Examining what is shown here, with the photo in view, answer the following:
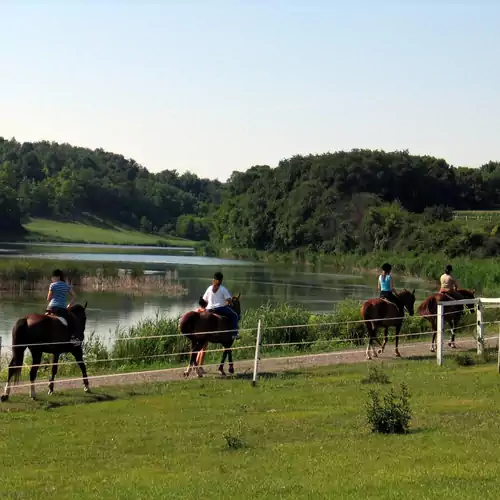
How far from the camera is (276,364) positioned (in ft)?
62.4

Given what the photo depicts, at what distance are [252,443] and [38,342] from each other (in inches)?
231

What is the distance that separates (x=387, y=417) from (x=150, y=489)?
146 inches

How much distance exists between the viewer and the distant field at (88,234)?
6107 inches

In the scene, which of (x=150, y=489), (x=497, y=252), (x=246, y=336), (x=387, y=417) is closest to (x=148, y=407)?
(x=387, y=417)

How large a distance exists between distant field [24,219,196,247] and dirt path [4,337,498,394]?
12979 centimetres

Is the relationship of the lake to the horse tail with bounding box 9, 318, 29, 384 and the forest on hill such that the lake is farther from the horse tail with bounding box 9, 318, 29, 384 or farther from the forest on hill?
the forest on hill

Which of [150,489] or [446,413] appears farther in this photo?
[446,413]

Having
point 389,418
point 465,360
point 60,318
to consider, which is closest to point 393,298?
point 465,360

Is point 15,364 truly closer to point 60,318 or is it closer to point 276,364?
point 60,318

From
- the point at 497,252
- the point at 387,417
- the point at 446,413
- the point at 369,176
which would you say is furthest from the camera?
the point at 369,176

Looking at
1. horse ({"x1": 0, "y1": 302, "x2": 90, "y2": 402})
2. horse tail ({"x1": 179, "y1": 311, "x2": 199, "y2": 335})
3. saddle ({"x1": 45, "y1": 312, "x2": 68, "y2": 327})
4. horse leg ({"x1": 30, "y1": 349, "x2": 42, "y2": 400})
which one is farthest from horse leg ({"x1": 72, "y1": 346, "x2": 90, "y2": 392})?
horse tail ({"x1": 179, "y1": 311, "x2": 199, "y2": 335})

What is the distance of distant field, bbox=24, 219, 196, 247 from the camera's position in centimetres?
15512

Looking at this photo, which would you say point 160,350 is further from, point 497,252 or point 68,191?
point 68,191

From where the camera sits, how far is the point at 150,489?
8648mm
